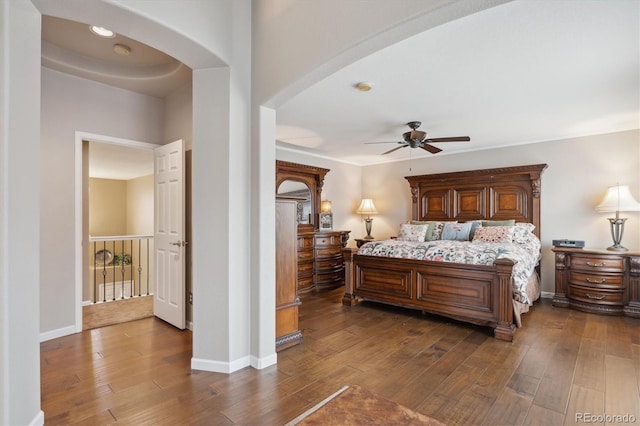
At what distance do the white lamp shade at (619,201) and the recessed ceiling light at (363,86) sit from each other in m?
3.55

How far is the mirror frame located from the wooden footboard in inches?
63.4

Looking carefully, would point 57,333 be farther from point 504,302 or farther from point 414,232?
point 414,232

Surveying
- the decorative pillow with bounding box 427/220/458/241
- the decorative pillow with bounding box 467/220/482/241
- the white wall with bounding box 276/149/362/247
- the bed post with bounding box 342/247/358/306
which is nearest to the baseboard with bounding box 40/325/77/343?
the bed post with bounding box 342/247/358/306

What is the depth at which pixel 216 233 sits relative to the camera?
2.48m

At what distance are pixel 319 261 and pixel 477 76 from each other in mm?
3674

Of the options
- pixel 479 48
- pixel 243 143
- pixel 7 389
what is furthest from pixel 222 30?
pixel 7 389

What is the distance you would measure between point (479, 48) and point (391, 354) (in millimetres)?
2576

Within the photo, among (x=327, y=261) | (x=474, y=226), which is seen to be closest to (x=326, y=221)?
(x=327, y=261)

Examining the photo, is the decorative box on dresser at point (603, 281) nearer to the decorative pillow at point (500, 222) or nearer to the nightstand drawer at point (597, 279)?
the nightstand drawer at point (597, 279)

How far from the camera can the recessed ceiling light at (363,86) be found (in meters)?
2.99

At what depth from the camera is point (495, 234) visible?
179 inches

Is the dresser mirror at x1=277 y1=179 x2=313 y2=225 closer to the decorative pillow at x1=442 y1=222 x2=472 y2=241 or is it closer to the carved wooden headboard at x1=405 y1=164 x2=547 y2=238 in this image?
the carved wooden headboard at x1=405 y1=164 x2=547 y2=238

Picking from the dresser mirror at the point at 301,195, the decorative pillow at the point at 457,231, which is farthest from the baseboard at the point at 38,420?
the decorative pillow at the point at 457,231

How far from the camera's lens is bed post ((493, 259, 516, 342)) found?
313 centimetres
